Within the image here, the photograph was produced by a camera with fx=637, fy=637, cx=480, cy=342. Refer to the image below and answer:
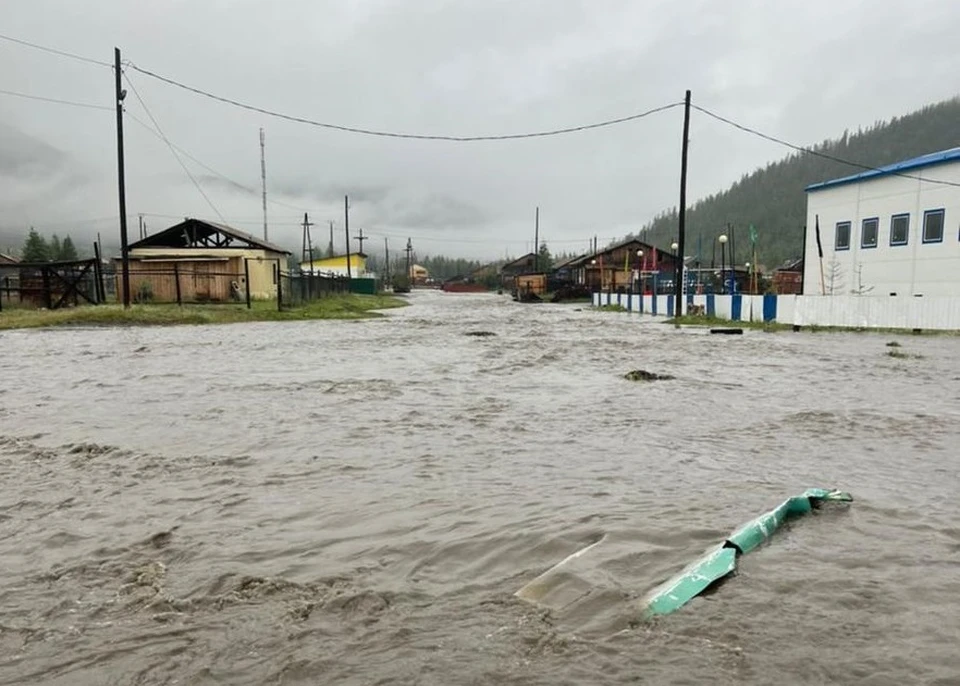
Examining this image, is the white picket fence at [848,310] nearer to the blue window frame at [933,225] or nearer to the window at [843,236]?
the blue window frame at [933,225]

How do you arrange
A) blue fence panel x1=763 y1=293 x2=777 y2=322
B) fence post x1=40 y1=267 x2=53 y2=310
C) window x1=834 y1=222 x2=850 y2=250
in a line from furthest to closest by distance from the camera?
window x1=834 y1=222 x2=850 y2=250 → fence post x1=40 y1=267 x2=53 y2=310 → blue fence panel x1=763 y1=293 x2=777 y2=322

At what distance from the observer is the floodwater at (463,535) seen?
2490mm

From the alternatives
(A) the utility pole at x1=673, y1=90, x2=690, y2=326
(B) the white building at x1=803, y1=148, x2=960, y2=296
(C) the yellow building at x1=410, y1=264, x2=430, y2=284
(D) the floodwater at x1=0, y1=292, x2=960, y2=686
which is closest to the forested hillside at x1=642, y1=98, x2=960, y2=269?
(C) the yellow building at x1=410, y1=264, x2=430, y2=284

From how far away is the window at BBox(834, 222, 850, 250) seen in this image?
30.3 metres

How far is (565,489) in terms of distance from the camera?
461 cm

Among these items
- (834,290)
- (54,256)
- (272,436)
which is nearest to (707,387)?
(272,436)

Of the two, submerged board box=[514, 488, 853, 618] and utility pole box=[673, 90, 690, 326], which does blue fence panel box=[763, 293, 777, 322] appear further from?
submerged board box=[514, 488, 853, 618]

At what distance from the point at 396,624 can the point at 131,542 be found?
1.88 metres

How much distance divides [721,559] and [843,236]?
32.4m

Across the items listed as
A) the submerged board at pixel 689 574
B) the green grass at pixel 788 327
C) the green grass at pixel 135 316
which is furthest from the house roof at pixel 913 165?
the submerged board at pixel 689 574

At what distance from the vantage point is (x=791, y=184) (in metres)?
159

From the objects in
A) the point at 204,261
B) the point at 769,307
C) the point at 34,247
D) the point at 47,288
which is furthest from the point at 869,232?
the point at 34,247

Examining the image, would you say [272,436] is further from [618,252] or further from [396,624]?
[618,252]

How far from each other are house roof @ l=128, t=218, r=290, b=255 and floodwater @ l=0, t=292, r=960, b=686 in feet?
103
